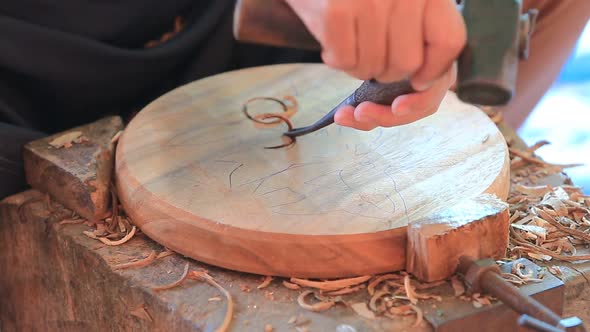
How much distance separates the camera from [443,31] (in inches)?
27.7

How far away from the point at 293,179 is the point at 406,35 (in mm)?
279

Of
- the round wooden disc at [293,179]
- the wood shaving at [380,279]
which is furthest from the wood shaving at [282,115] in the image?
the wood shaving at [380,279]

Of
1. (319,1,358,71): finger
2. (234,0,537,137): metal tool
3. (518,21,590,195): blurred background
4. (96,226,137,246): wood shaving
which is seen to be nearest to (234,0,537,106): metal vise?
(234,0,537,137): metal tool

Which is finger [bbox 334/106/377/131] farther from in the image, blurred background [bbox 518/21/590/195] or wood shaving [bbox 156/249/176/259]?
blurred background [bbox 518/21/590/195]

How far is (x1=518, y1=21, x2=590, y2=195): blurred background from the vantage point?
2208 millimetres

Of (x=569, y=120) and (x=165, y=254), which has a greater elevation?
(x=165, y=254)

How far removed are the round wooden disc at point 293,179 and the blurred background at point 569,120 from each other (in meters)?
1.21

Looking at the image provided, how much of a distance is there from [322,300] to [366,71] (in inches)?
9.7

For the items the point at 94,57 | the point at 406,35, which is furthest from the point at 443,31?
the point at 94,57

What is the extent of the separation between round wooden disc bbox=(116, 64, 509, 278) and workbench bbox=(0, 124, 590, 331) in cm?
4

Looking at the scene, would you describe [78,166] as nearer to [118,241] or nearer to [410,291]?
[118,241]

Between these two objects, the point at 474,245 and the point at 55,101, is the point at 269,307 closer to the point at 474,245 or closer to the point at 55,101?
the point at 474,245

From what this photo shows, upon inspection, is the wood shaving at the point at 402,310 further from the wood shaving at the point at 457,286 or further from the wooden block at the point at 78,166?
the wooden block at the point at 78,166

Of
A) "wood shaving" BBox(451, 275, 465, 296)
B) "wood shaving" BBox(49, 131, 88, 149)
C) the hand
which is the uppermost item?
the hand
